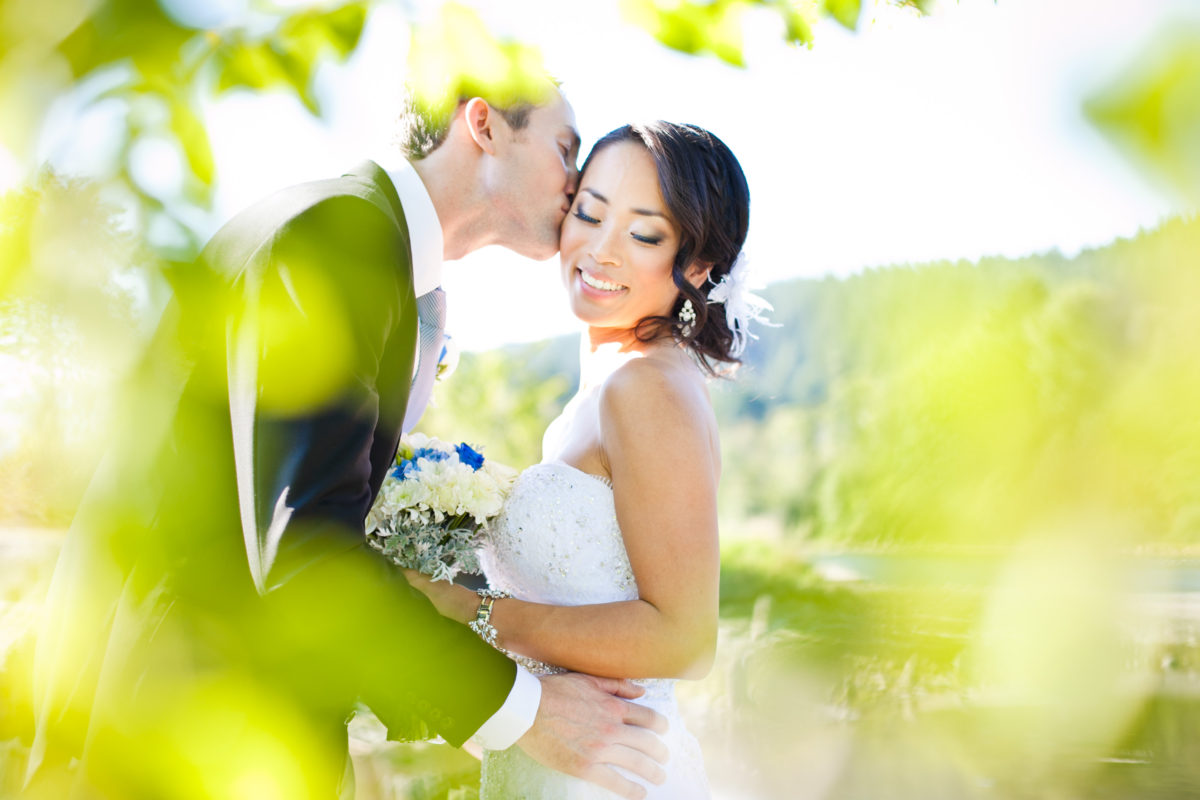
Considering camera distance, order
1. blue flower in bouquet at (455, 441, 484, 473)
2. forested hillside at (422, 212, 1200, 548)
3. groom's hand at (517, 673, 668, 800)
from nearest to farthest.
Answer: groom's hand at (517, 673, 668, 800)
blue flower in bouquet at (455, 441, 484, 473)
forested hillside at (422, 212, 1200, 548)

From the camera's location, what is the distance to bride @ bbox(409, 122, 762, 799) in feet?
8.04

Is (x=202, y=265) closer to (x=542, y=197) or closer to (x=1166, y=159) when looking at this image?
(x=1166, y=159)

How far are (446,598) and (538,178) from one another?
125 cm

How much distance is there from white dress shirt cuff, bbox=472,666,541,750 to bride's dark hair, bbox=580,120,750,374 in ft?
3.84

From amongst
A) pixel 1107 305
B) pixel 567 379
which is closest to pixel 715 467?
pixel 1107 305

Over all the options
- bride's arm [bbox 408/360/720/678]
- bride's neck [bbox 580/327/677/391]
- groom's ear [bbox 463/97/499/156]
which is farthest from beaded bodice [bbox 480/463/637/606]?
groom's ear [bbox 463/97/499/156]

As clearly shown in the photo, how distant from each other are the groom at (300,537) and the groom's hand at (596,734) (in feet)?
0.14

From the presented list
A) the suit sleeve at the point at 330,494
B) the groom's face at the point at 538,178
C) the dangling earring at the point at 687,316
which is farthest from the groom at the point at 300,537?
the dangling earring at the point at 687,316

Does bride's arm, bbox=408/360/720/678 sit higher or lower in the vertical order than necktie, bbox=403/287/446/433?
lower

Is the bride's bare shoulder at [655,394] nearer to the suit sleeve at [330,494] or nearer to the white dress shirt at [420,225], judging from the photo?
the white dress shirt at [420,225]

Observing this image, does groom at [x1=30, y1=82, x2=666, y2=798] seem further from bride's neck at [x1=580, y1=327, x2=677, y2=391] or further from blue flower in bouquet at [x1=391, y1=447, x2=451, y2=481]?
bride's neck at [x1=580, y1=327, x2=677, y2=391]

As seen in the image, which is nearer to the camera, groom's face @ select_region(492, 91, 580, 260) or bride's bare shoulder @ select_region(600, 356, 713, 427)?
bride's bare shoulder @ select_region(600, 356, 713, 427)

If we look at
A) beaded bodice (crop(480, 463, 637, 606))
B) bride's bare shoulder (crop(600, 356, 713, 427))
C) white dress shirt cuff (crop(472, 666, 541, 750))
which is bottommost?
white dress shirt cuff (crop(472, 666, 541, 750))

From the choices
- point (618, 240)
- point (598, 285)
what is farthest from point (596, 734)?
point (618, 240)
